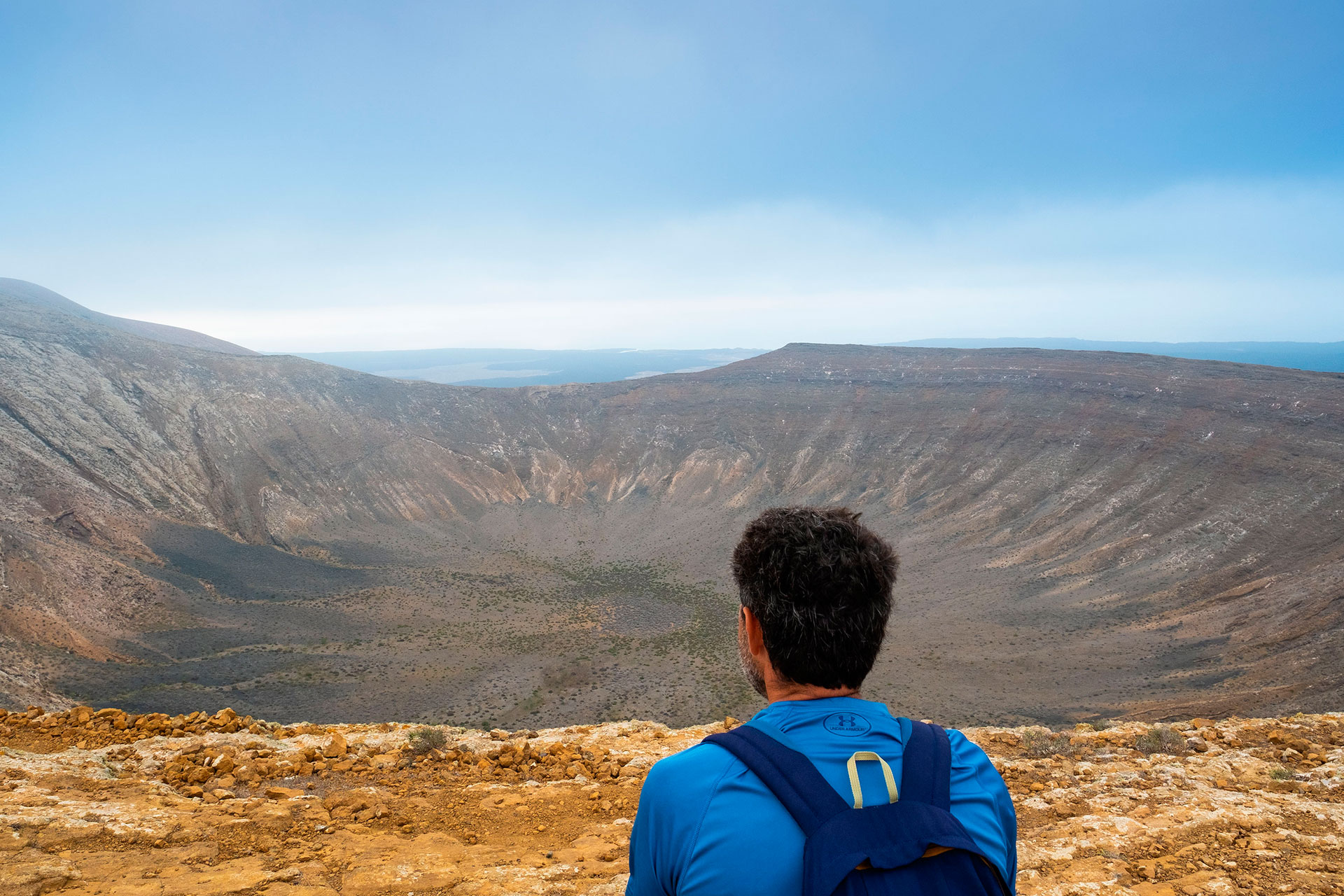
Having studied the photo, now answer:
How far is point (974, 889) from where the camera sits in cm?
145

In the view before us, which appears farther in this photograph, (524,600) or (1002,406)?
(1002,406)

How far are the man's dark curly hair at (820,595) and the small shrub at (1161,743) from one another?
1123cm

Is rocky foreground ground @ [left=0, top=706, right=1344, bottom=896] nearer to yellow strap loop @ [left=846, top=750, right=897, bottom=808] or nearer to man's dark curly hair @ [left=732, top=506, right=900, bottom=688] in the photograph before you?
man's dark curly hair @ [left=732, top=506, right=900, bottom=688]

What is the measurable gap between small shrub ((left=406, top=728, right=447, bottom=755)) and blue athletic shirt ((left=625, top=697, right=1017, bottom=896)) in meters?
9.00

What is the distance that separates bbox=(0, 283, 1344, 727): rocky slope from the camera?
24922mm

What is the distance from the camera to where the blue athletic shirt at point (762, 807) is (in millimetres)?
1486

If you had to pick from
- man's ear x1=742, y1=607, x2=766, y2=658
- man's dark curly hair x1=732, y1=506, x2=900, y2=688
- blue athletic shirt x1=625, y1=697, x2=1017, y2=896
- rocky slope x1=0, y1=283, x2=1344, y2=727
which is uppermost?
man's dark curly hair x1=732, y1=506, x2=900, y2=688

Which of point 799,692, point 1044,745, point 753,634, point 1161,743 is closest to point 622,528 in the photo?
point 1044,745

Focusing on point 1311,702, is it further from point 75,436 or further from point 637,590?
point 75,436

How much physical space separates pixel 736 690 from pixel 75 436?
139ft

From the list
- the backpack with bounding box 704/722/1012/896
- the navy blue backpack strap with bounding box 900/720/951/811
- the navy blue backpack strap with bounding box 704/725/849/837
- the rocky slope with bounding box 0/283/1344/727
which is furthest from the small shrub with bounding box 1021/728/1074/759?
the rocky slope with bounding box 0/283/1344/727

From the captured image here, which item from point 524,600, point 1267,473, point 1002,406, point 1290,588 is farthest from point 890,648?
point 1002,406

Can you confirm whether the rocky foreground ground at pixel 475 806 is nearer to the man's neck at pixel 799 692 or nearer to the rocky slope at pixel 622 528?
the man's neck at pixel 799 692

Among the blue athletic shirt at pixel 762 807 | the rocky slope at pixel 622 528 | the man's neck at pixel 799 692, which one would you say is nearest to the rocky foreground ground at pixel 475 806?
the man's neck at pixel 799 692
